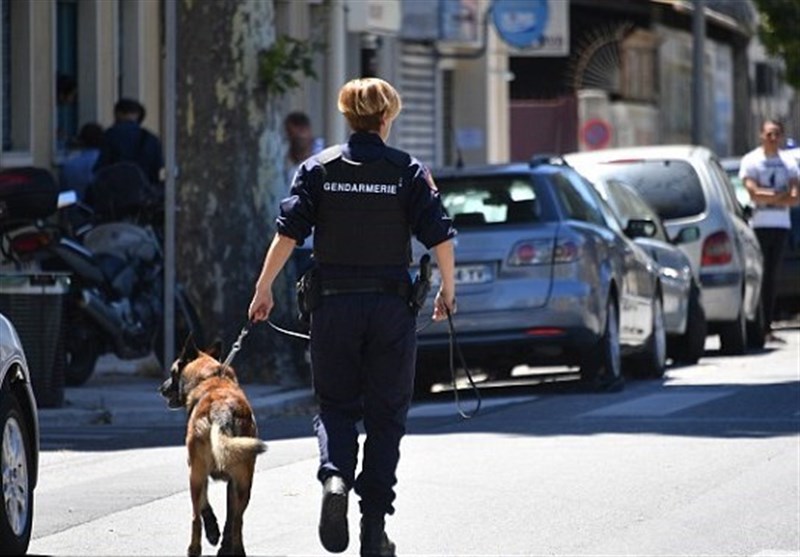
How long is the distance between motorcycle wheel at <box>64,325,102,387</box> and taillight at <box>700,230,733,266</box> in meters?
6.57

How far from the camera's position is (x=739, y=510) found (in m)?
11.0

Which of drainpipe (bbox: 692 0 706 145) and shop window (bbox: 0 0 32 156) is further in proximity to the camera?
drainpipe (bbox: 692 0 706 145)

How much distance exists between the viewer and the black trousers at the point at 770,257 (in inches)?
921

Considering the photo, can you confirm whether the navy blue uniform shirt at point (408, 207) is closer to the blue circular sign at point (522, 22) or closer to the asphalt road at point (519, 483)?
the asphalt road at point (519, 483)

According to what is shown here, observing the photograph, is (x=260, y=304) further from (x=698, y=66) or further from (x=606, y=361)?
(x=698, y=66)

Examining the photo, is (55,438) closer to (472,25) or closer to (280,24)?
(280,24)

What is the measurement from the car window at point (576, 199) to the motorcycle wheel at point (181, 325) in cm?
277

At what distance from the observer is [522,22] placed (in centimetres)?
3431

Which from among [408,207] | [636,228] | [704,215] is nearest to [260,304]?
[408,207]

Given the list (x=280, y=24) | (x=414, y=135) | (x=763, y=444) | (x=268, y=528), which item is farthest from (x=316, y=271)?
(x=414, y=135)

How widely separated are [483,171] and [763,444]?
457 centimetres

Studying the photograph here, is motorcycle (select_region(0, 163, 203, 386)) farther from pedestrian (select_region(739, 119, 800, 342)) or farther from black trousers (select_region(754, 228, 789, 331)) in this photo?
black trousers (select_region(754, 228, 789, 331))

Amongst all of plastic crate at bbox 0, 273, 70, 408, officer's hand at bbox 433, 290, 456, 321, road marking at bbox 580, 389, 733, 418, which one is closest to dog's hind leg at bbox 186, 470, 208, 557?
officer's hand at bbox 433, 290, 456, 321

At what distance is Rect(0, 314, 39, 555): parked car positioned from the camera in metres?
9.34
